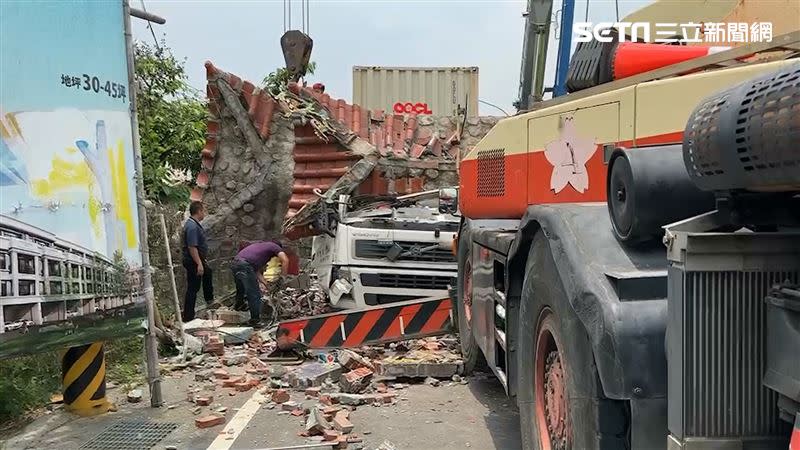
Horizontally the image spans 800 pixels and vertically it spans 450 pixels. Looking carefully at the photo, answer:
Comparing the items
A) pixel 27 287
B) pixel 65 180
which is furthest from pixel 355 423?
pixel 65 180

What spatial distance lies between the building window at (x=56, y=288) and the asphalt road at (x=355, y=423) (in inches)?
42.8

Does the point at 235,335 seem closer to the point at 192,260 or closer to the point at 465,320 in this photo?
the point at 192,260

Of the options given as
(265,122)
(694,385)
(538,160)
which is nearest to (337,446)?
(538,160)

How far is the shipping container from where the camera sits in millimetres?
16766

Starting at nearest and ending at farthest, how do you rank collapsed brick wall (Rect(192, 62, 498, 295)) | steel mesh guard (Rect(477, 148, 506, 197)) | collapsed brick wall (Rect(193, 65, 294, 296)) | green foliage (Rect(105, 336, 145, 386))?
1. steel mesh guard (Rect(477, 148, 506, 197))
2. green foliage (Rect(105, 336, 145, 386))
3. collapsed brick wall (Rect(192, 62, 498, 295))
4. collapsed brick wall (Rect(193, 65, 294, 296))

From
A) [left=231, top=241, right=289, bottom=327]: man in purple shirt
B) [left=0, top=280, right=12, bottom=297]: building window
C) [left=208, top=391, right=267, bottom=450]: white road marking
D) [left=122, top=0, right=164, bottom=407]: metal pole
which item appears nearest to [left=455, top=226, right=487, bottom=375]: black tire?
[left=208, top=391, right=267, bottom=450]: white road marking

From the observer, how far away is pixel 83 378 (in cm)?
551

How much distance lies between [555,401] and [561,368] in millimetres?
224

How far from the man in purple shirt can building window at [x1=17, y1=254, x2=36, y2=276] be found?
507 cm

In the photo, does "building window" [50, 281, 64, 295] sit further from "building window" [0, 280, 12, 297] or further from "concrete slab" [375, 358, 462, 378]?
"concrete slab" [375, 358, 462, 378]

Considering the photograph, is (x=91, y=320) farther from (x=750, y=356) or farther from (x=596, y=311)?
(x=750, y=356)

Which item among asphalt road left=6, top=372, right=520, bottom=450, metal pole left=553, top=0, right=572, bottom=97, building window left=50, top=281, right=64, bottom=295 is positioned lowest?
asphalt road left=6, top=372, right=520, bottom=450

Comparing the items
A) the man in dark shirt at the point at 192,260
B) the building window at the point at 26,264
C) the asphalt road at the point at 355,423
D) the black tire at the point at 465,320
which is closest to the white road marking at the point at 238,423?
the asphalt road at the point at 355,423

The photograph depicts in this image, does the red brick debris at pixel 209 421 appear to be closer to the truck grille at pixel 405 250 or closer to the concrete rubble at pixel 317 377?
the concrete rubble at pixel 317 377
